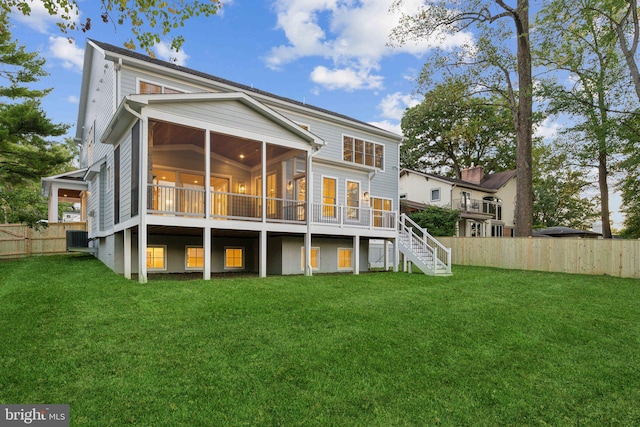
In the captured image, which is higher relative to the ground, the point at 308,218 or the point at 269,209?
the point at 269,209

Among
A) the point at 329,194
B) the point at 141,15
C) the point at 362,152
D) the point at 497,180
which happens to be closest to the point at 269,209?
the point at 329,194

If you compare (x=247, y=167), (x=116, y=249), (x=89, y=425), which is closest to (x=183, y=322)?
(x=89, y=425)

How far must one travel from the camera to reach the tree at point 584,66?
14.4m

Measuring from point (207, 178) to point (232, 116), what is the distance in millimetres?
2132

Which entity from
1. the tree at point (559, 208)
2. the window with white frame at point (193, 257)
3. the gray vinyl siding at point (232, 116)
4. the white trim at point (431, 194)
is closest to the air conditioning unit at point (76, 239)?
the window with white frame at point (193, 257)

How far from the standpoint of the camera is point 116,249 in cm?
1084

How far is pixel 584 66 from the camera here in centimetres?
1672

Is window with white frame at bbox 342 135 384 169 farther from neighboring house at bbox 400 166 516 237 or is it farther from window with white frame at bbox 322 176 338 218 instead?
neighboring house at bbox 400 166 516 237

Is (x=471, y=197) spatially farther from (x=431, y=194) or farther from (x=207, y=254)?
(x=207, y=254)

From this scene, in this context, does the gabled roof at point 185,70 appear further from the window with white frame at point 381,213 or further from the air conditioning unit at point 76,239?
the air conditioning unit at point 76,239

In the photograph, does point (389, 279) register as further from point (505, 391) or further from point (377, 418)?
point (377, 418)

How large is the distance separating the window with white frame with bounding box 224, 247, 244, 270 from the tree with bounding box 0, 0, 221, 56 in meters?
7.73

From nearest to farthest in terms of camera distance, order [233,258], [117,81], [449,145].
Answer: [117,81] → [233,258] → [449,145]

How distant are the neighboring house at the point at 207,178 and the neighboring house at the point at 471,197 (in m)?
12.7
